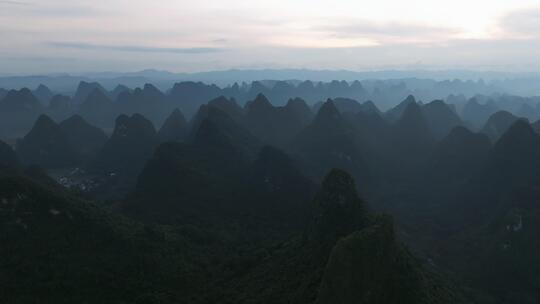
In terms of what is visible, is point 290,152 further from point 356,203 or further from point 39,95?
point 39,95

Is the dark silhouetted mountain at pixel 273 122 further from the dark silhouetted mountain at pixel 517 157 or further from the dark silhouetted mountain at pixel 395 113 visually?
the dark silhouetted mountain at pixel 517 157

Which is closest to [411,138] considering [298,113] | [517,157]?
[298,113]

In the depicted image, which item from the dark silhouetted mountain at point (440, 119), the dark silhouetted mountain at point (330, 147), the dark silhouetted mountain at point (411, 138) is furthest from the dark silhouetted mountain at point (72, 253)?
the dark silhouetted mountain at point (440, 119)

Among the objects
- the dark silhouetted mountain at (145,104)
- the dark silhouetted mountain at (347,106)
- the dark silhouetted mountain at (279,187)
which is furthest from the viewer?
the dark silhouetted mountain at (145,104)

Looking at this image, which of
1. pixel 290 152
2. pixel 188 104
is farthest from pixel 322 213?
pixel 188 104

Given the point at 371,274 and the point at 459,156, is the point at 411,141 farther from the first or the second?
the point at 371,274

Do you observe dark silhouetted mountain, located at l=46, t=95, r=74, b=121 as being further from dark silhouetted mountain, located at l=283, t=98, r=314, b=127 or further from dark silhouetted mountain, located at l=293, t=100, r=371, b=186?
dark silhouetted mountain, located at l=293, t=100, r=371, b=186
